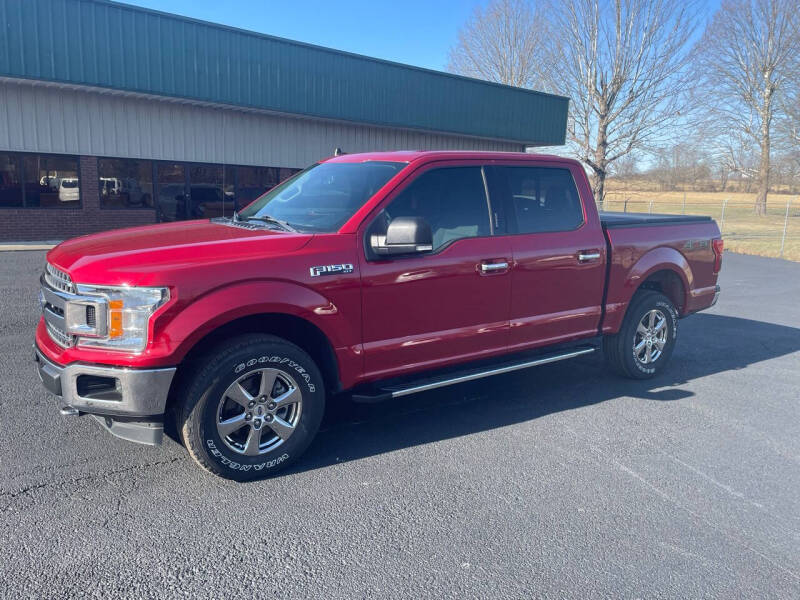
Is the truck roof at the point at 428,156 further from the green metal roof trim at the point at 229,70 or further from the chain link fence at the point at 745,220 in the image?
the chain link fence at the point at 745,220

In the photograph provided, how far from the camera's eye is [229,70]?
17.2 meters

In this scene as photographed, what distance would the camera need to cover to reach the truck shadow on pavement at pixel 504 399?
4309 millimetres

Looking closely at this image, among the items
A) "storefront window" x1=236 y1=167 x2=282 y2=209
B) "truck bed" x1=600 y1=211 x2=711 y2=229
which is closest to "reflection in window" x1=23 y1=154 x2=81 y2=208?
"storefront window" x1=236 y1=167 x2=282 y2=209

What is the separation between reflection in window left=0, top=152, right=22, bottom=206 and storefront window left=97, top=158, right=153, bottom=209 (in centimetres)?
188

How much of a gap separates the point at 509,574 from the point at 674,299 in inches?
168

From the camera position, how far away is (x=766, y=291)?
1171cm

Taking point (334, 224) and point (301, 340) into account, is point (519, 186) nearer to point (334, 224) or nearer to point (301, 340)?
point (334, 224)

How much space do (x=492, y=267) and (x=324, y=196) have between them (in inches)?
52.7

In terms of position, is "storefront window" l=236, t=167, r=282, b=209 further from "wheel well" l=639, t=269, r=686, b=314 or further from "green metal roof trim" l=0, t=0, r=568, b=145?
"wheel well" l=639, t=269, r=686, b=314

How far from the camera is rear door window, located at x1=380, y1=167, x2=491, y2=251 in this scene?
4297 millimetres

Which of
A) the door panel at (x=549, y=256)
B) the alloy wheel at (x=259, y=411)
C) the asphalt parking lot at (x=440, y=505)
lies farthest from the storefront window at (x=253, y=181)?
the alloy wheel at (x=259, y=411)

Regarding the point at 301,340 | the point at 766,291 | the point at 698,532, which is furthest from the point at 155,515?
the point at 766,291

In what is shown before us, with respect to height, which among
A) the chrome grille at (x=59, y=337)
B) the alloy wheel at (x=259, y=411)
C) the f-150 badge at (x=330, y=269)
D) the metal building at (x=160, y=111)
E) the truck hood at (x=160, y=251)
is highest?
the metal building at (x=160, y=111)

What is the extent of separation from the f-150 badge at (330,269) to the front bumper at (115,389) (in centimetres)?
98
